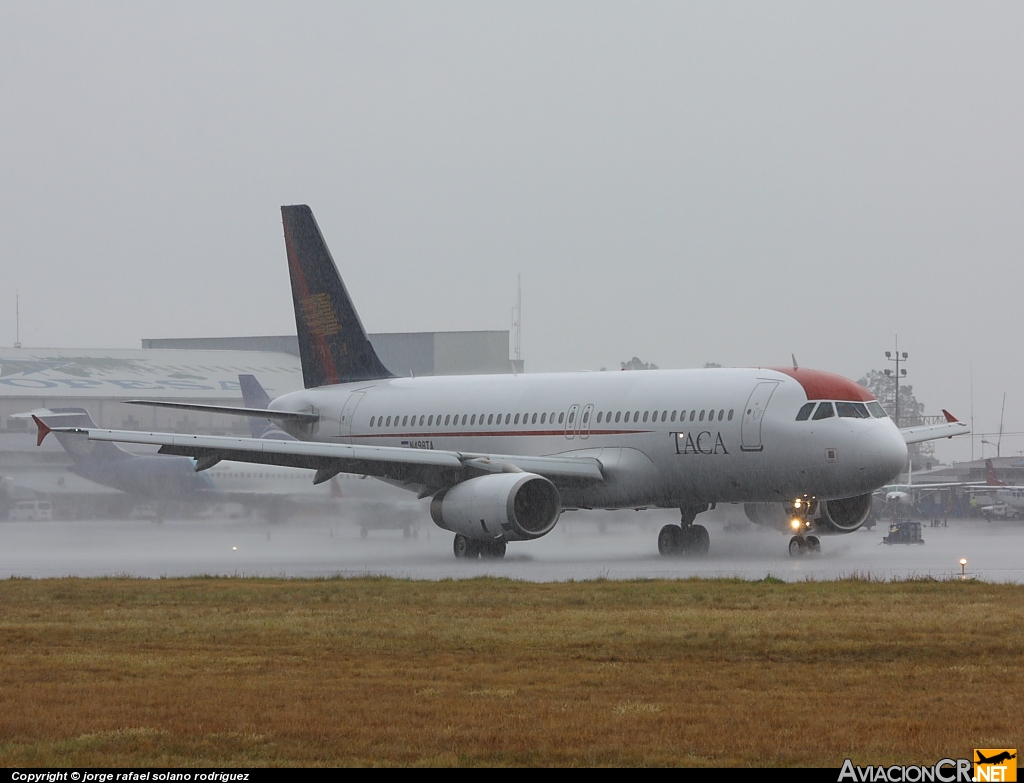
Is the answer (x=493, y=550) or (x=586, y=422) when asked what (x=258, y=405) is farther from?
(x=493, y=550)

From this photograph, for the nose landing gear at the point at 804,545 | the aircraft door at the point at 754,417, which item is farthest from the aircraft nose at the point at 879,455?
the nose landing gear at the point at 804,545

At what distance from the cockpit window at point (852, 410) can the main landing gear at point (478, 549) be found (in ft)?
24.3

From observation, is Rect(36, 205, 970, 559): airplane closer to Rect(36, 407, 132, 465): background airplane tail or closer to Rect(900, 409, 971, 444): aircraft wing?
Rect(900, 409, 971, 444): aircraft wing

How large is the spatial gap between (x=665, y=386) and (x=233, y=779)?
2371 cm

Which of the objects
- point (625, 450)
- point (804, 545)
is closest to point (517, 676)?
point (804, 545)

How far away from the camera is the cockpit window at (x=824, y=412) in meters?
29.1

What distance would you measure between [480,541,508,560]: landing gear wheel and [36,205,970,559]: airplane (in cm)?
3

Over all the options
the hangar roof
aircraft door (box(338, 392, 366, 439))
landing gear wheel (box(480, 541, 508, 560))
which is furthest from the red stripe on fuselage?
the hangar roof

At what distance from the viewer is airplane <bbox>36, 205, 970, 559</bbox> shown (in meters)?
29.0

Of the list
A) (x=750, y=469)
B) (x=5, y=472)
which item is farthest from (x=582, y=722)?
(x=5, y=472)

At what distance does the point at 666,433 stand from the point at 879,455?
14.7 feet

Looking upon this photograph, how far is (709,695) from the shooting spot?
1154cm

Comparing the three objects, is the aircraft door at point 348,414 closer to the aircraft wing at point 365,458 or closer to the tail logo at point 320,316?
the tail logo at point 320,316

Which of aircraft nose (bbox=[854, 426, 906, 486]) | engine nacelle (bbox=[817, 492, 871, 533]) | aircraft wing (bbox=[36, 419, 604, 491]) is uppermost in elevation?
aircraft nose (bbox=[854, 426, 906, 486])
